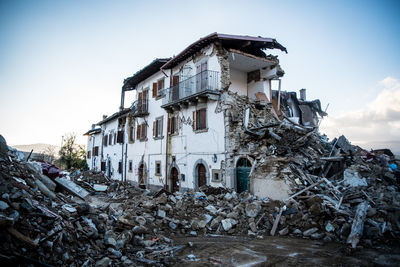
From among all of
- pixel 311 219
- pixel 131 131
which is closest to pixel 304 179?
pixel 311 219

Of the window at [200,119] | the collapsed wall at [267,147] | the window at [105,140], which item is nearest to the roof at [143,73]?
the window at [200,119]

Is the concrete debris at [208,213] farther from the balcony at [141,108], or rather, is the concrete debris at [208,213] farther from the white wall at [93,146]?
the white wall at [93,146]

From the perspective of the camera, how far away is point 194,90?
44.3ft

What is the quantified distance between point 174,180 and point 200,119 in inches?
204

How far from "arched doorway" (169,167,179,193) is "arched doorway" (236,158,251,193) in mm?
5385

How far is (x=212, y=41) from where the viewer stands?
12578 mm

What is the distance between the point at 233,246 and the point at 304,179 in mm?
4773

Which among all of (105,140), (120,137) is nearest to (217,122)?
(120,137)

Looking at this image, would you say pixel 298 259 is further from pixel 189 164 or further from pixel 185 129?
pixel 185 129

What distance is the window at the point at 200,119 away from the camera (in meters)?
13.1

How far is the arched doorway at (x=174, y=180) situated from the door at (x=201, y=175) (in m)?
2.55

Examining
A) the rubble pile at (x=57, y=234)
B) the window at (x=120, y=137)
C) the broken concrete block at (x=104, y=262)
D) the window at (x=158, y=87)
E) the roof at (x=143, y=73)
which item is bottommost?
the broken concrete block at (x=104, y=262)

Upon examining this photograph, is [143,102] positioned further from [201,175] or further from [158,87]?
[201,175]

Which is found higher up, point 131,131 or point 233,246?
point 131,131
